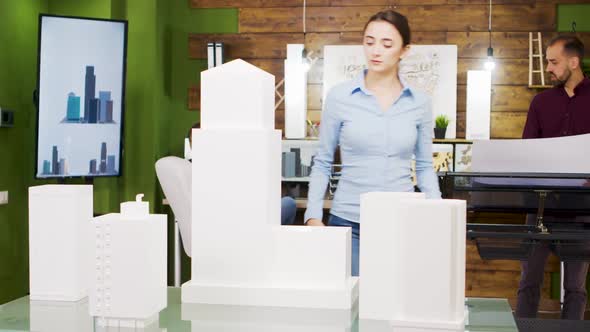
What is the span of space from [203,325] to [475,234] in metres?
1.26

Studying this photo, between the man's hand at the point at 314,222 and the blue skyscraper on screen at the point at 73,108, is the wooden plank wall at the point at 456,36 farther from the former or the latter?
the man's hand at the point at 314,222

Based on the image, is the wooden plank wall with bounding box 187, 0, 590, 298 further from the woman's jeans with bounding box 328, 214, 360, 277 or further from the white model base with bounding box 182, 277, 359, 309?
the white model base with bounding box 182, 277, 359, 309

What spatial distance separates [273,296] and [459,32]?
455 centimetres

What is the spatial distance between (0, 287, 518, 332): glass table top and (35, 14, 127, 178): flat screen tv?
10.3 feet

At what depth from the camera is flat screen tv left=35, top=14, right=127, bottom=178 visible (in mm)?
4277

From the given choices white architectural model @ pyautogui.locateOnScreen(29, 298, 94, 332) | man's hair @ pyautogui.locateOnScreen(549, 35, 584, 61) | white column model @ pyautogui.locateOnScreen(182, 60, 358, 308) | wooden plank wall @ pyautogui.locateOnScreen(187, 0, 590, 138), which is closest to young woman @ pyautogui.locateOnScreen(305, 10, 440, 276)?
white column model @ pyautogui.locateOnScreen(182, 60, 358, 308)

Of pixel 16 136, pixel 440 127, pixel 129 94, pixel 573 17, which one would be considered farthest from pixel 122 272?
pixel 573 17

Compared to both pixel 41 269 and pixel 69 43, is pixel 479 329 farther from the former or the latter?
pixel 69 43

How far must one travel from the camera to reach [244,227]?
1.35m

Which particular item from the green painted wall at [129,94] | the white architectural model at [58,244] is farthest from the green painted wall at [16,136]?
the white architectural model at [58,244]

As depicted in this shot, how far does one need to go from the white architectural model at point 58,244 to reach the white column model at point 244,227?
0.67 feet

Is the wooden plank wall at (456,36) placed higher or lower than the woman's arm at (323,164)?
higher

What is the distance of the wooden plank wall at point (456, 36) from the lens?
5453 mm

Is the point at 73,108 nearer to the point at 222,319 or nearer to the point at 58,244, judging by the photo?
the point at 58,244
